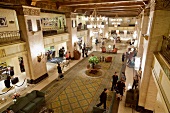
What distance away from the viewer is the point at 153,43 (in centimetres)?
543

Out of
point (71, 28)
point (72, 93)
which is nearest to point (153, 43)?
point (72, 93)

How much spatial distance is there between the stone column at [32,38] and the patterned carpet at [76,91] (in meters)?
1.53

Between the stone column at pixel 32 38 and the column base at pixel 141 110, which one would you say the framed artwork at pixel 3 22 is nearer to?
the stone column at pixel 32 38

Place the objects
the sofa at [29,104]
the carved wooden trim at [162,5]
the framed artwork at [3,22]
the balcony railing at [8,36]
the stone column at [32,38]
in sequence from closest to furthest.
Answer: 1. the carved wooden trim at [162,5]
2. the sofa at [29,104]
3. the balcony railing at [8,36]
4. the stone column at [32,38]
5. the framed artwork at [3,22]

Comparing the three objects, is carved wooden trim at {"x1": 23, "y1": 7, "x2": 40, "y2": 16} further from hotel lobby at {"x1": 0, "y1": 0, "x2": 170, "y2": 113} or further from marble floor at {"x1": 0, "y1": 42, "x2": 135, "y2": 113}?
marble floor at {"x1": 0, "y1": 42, "x2": 135, "y2": 113}

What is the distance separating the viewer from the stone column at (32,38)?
7.98 meters

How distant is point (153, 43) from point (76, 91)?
5.33 m

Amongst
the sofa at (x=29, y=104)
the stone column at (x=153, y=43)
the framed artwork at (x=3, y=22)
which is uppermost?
the framed artwork at (x=3, y=22)

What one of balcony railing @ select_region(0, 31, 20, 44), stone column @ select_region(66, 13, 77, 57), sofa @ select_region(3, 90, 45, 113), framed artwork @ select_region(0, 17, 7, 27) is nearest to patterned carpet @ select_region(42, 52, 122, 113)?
sofa @ select_region(3, 90, 45, 113)

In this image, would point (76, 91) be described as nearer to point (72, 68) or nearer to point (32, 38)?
point (72, 68)

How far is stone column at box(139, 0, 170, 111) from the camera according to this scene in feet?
16.8

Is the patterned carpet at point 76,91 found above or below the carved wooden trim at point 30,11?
below

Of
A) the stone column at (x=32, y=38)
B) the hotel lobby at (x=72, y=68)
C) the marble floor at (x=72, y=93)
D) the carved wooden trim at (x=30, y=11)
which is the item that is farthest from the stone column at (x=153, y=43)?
the carved wooden trim at (x=30, y=11)

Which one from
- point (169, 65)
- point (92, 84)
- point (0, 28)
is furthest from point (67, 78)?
point (169, 65)
